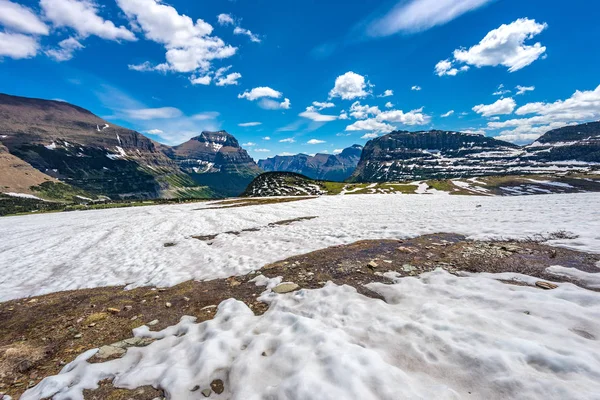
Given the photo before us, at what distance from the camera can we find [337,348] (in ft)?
17.9

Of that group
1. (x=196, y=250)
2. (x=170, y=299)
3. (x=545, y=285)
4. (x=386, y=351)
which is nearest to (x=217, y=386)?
(x=386, y=351)

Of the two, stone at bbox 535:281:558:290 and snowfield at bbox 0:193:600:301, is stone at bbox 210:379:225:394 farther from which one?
stone at bbox 535:281:558:290

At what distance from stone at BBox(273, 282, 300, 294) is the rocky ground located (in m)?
0.07

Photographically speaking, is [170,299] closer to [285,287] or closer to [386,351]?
[285,287]

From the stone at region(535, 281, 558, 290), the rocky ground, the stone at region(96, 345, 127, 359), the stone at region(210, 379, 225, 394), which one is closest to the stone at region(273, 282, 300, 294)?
the rocky ground

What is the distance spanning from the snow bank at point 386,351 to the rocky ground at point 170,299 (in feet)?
1.88

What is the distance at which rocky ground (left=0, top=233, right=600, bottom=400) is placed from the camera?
22.4 ft

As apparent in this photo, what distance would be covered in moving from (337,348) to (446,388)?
6.83 ft

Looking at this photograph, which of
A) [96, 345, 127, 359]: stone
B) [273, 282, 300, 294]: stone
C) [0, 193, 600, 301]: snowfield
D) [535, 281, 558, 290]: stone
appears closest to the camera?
[96, 345, 127, 359]: stone

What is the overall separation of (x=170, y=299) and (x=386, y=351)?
28.5 ft

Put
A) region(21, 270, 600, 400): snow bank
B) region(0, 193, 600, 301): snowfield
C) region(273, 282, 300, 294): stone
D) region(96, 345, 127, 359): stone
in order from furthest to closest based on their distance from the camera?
region(0, 193, 600, 301): snowfield < region(273, 282, 300, 294): stone < region(96, 345, 127, 359): stone < region(21, 270, 600, 400): snow bank

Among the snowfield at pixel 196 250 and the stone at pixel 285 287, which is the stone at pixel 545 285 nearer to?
the snowfield at pixel 196 250

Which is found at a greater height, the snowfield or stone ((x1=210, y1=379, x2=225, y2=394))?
stone ((x1=210, y1=379, x2=225, y2=394))

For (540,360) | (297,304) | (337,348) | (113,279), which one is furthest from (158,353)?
(113,279)
